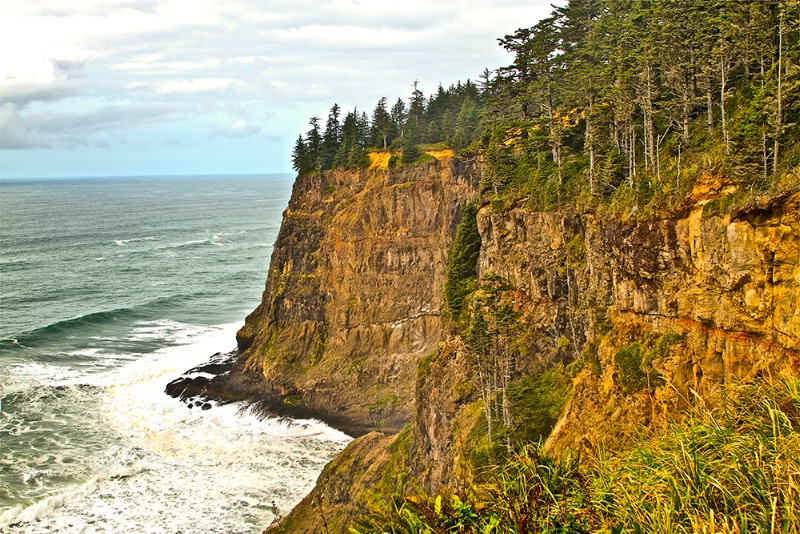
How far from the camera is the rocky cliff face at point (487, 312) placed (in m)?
25.0

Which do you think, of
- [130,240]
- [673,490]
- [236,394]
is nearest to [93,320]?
[236,394]

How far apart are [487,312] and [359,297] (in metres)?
33.2

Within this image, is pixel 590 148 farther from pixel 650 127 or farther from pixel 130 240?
pixel 130 240

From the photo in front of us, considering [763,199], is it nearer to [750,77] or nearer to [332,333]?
[750,77]

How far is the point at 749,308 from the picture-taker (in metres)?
24.6

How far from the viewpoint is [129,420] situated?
197ft

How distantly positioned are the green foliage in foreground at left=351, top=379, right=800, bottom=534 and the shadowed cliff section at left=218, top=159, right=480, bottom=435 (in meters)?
48.6

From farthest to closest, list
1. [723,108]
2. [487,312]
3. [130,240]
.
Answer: [130,240]
[487,312]
[723,108]

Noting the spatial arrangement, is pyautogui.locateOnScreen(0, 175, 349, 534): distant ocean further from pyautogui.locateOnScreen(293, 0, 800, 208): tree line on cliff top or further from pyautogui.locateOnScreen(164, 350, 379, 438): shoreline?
pyautogui.locateOnScreen(293, 0, 800, 208): tree line on cliff top

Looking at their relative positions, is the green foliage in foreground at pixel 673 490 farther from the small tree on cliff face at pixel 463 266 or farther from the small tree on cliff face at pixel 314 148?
the small tree on cliff face at pixel 314 148

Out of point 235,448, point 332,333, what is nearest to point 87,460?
point 235,448

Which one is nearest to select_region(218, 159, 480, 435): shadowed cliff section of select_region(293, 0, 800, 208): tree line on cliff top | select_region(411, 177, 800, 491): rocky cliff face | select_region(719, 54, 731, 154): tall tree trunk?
select_region(293, 0, 800, 208): tree line on cliff top

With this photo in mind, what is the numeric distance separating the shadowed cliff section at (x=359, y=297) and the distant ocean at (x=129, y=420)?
5771 mm

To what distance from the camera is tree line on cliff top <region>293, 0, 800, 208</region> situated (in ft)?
88.9
